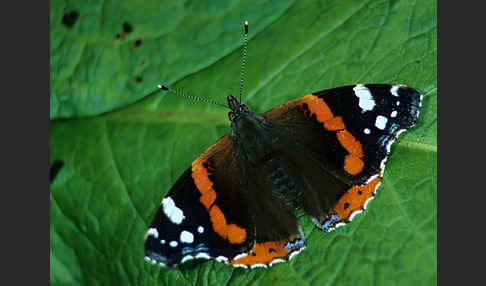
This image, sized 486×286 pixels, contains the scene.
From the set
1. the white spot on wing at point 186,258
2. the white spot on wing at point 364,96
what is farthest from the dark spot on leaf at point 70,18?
the white spot on wing at point 364,96

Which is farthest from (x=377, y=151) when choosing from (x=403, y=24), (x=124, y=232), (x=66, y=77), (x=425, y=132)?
(x=66, y=77)

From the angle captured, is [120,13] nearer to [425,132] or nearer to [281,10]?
[281,10]

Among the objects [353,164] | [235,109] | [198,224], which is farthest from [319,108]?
[198,224]

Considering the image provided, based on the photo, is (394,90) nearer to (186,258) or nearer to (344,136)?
(344,136)

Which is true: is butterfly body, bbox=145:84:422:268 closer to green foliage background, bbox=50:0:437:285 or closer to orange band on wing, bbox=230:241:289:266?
orange band on wing, bbox=230:241:289:266

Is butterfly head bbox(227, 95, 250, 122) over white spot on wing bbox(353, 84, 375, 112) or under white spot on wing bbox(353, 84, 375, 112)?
over

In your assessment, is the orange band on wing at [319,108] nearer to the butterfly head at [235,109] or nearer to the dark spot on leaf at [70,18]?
the butterfly head at [235,109]

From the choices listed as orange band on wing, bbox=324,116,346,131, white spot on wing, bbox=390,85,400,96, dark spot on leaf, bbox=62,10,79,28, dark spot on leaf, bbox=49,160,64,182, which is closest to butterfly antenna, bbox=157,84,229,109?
orange band on wing, bbox=324,116,346,131
